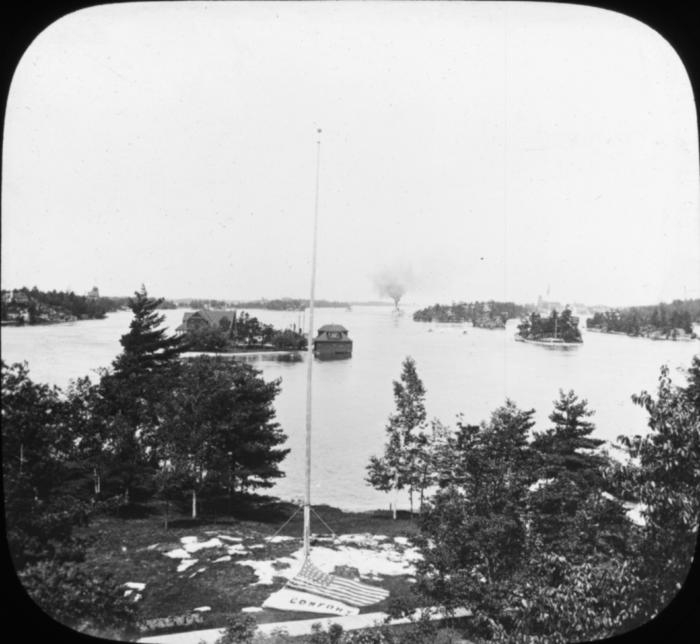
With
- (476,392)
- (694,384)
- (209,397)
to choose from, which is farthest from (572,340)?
(209,397)

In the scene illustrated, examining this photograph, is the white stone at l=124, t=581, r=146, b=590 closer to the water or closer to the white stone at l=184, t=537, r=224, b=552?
the white stone at l=184, t=537, r=224, b=552

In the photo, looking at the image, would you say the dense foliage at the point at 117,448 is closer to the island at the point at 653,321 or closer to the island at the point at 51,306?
the island at the point at 51,306

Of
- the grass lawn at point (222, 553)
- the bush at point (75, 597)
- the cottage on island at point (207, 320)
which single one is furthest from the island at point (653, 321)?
the bush at point (75, 597)

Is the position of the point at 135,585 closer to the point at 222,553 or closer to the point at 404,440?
the point at 222,553

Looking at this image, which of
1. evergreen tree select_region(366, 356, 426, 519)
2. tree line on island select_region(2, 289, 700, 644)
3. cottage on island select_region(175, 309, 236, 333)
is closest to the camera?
tree line on island select_region(2, 289, 700, 644)

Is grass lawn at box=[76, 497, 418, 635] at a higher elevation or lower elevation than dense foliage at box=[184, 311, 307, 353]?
lower

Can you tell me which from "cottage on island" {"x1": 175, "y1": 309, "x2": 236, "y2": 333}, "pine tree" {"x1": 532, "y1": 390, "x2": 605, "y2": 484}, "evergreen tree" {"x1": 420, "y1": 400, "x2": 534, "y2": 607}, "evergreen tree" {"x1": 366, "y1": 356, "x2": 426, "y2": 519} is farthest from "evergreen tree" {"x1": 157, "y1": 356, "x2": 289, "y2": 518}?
"pine tree" {"x1": 532, "y1": 390, "x2": 605, "y2": 484}
